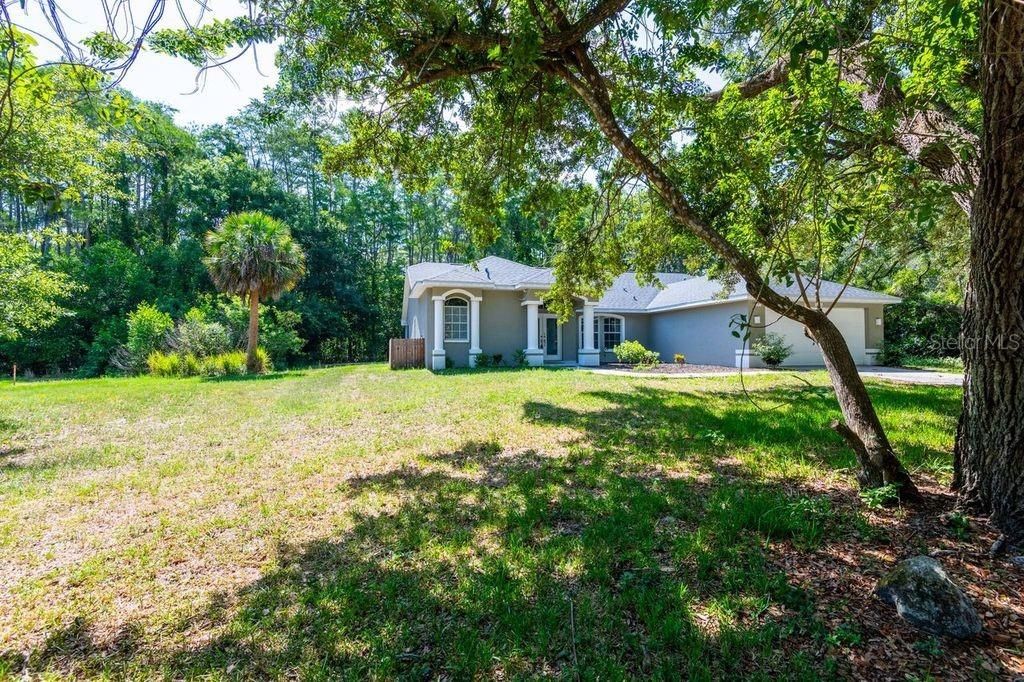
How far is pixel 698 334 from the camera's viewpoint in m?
18.7

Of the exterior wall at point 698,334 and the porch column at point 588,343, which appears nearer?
the exterior wall at point 698,334

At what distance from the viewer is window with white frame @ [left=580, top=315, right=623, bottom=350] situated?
20414 mm

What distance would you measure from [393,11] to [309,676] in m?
5.32

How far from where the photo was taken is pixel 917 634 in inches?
88.4

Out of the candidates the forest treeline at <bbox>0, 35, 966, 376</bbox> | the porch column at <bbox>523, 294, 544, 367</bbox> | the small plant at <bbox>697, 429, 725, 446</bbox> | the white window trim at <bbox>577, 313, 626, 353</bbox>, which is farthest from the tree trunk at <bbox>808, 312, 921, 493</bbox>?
the white window trim at <bbox>577, 313, 626, 353</bbox>

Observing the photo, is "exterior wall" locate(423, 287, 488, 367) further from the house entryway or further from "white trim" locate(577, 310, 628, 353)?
"white trim" locate(577, 310, 628, 353)

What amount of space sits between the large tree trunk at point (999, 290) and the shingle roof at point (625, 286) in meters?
10.6

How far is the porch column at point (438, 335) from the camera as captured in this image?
621 inches

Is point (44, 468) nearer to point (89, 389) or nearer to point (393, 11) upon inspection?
point (393, 11)

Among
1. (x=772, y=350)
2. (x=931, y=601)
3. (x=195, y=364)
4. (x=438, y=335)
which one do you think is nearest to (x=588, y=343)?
(x=438, y=335)

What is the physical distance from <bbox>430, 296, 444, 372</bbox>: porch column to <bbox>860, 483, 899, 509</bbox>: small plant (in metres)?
13.3

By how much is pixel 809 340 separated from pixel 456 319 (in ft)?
43.9

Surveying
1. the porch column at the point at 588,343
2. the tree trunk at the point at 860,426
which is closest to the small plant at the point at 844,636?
the tree trunk at the point at 860,426

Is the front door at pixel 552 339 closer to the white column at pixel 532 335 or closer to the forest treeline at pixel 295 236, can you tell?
the white column at pixel 532 335
